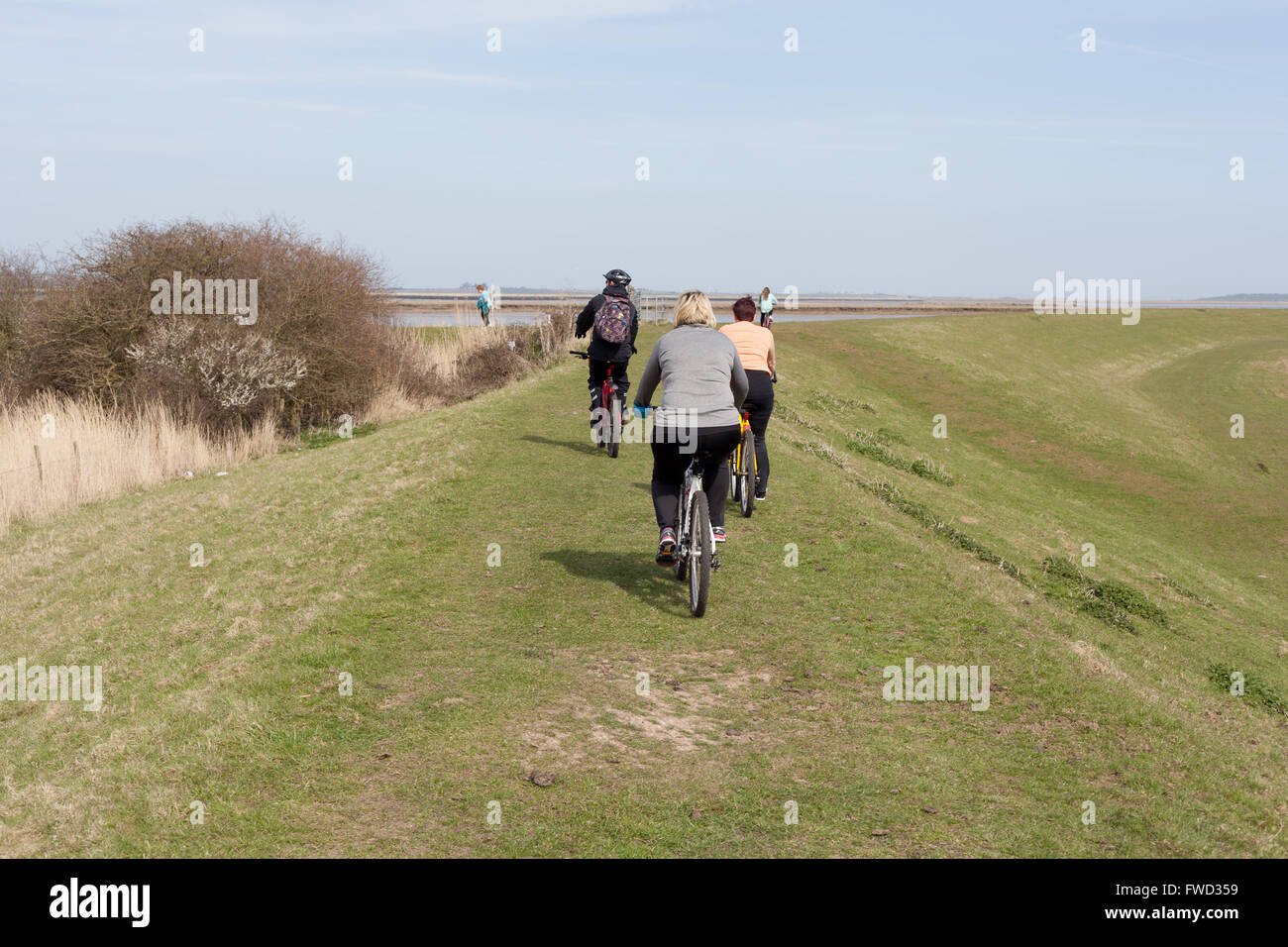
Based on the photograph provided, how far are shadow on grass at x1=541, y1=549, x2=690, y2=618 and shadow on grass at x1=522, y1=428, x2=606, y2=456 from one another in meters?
5.19

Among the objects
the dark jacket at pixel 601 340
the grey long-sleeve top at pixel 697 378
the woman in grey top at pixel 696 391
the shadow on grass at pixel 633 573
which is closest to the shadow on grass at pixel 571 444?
the dark jacket at pixel 601 340

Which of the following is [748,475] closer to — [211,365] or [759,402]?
[759,402]

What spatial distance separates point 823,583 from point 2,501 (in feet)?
44.3

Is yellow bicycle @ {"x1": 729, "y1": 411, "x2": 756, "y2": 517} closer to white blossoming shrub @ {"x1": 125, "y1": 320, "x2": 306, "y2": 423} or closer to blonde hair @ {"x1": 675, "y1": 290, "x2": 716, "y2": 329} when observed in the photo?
blonde hair @ {"x1": 675, "y1": 290, "x2": 716, "y2": 329}

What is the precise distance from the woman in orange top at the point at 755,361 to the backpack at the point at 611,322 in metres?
1.89

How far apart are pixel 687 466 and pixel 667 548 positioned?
74cm

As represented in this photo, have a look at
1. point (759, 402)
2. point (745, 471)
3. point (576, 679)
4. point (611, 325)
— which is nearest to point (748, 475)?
point (745, 471)

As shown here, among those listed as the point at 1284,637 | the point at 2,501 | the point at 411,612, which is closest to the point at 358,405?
the point at 2,501

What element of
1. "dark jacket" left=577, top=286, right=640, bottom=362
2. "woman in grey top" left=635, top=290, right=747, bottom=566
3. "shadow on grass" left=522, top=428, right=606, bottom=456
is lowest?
"shadow on grass" left=522, top=428, right=606, bottom=456

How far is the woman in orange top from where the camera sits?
10586 millimetres

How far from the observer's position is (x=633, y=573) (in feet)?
30.7

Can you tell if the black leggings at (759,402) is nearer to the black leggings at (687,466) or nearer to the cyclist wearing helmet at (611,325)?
the cyclist wearing helmet at (611,325)

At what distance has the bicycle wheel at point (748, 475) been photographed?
36.2 ft

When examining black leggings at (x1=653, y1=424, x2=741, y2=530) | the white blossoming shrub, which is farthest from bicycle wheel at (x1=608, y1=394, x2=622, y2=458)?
the white blossoming shrub
